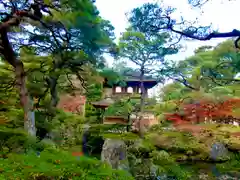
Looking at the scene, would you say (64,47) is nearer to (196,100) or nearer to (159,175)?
(159,175)

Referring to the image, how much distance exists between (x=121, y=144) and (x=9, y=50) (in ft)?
13.1

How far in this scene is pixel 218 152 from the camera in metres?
11.5

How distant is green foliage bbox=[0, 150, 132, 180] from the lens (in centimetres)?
399

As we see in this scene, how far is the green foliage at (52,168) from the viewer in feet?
13.1

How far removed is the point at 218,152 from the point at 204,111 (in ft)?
9.47

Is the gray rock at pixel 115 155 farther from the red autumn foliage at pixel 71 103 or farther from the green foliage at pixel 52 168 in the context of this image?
the red autumn foliage at pixel 71 103

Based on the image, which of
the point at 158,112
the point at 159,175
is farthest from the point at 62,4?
the point at 158,112

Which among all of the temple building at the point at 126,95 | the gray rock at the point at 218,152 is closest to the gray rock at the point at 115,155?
the gray rock at the point at 218,152

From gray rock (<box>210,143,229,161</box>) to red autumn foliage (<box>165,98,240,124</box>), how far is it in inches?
79.8

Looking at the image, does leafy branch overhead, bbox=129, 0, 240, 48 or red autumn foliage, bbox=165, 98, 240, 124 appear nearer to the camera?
leafy branch overhead, bbox=129, 0, 240, 48

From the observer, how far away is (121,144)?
8.13m

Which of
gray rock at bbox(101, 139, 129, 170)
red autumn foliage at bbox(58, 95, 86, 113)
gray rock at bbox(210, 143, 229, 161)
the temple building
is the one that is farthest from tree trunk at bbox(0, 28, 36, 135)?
red autumn foliage at bbox(58, 95, 86, 113)

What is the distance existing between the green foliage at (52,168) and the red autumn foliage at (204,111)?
32.2 feet

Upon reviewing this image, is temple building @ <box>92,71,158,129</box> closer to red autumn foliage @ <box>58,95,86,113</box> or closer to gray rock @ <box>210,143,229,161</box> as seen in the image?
red autumn foliage @ <box>58,95,86,113</box>
